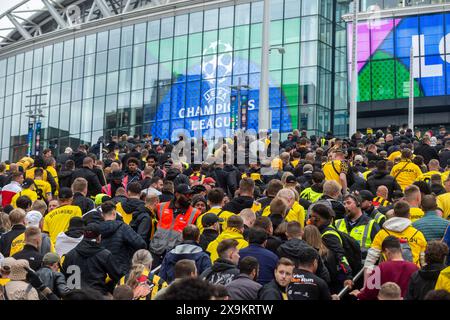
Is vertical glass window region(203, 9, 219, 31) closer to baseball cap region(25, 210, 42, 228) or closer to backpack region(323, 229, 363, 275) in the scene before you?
baseball cap region(25, 210, 42, 228)

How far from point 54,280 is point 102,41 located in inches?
1980

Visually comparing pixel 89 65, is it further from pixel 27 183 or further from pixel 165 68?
pixel 27 183

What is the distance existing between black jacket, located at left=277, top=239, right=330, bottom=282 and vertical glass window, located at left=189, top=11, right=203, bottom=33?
4577cm

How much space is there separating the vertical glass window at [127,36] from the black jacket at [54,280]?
4845 cm

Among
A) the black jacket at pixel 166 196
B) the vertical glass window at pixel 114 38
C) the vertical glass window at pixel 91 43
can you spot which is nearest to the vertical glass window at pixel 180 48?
the vertical glass window at pixel 114 38

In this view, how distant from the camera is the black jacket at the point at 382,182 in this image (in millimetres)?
14266

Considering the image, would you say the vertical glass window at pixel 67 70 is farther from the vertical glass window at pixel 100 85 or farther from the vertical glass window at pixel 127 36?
the vertical glass window at pixel 127 36

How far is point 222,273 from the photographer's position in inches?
317

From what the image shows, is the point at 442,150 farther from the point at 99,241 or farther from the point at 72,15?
the point at 72,15

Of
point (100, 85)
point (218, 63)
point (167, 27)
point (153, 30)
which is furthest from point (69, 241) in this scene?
point (100, 85)

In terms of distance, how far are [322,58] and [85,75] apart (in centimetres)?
1822

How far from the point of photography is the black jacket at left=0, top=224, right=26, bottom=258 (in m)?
10.7

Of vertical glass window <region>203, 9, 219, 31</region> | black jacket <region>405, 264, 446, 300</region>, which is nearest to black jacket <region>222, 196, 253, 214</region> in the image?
black jacket <region>405, 264, 446, 300</region>
